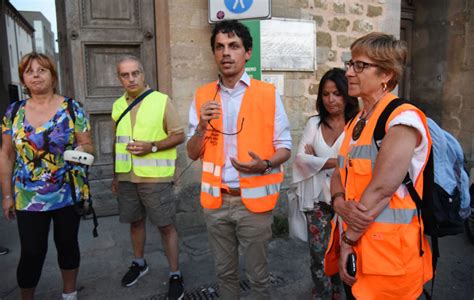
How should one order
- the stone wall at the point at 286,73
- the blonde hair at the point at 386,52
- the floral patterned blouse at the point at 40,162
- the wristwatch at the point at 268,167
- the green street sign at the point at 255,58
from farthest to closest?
1. the stone wall at the point at 286,73
2. the green street sign at the point at 255,58
3. the floral patterned blouse at the point at 40,162
4. the wristwatch at the point at 268,167
5. the blonde hair at the point at 386,52

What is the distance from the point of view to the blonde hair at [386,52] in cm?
173

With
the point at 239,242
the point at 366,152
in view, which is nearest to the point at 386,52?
the point at 366,152

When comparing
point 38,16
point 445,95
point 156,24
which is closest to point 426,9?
point 445,95

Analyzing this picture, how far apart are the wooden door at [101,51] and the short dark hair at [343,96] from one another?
2.66m

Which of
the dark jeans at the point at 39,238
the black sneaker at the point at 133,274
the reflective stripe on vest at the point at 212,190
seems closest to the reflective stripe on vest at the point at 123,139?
the dark jeans at the point at 39,238

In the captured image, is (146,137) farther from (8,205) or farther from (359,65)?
(359,65)

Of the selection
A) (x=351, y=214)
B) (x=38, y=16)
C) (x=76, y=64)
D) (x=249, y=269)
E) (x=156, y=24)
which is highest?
(x=38, y=16)

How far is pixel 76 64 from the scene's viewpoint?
447cm

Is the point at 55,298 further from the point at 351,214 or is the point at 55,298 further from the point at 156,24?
the point at 156,24

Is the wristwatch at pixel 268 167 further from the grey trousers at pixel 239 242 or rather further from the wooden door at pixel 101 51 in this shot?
the wooden door at pixel 101 51

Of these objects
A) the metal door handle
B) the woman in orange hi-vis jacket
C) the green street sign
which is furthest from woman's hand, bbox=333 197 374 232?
the metal door handle

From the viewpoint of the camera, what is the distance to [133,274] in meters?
3.36

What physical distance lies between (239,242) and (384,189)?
113 cm

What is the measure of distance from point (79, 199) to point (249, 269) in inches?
Result: 51.7
